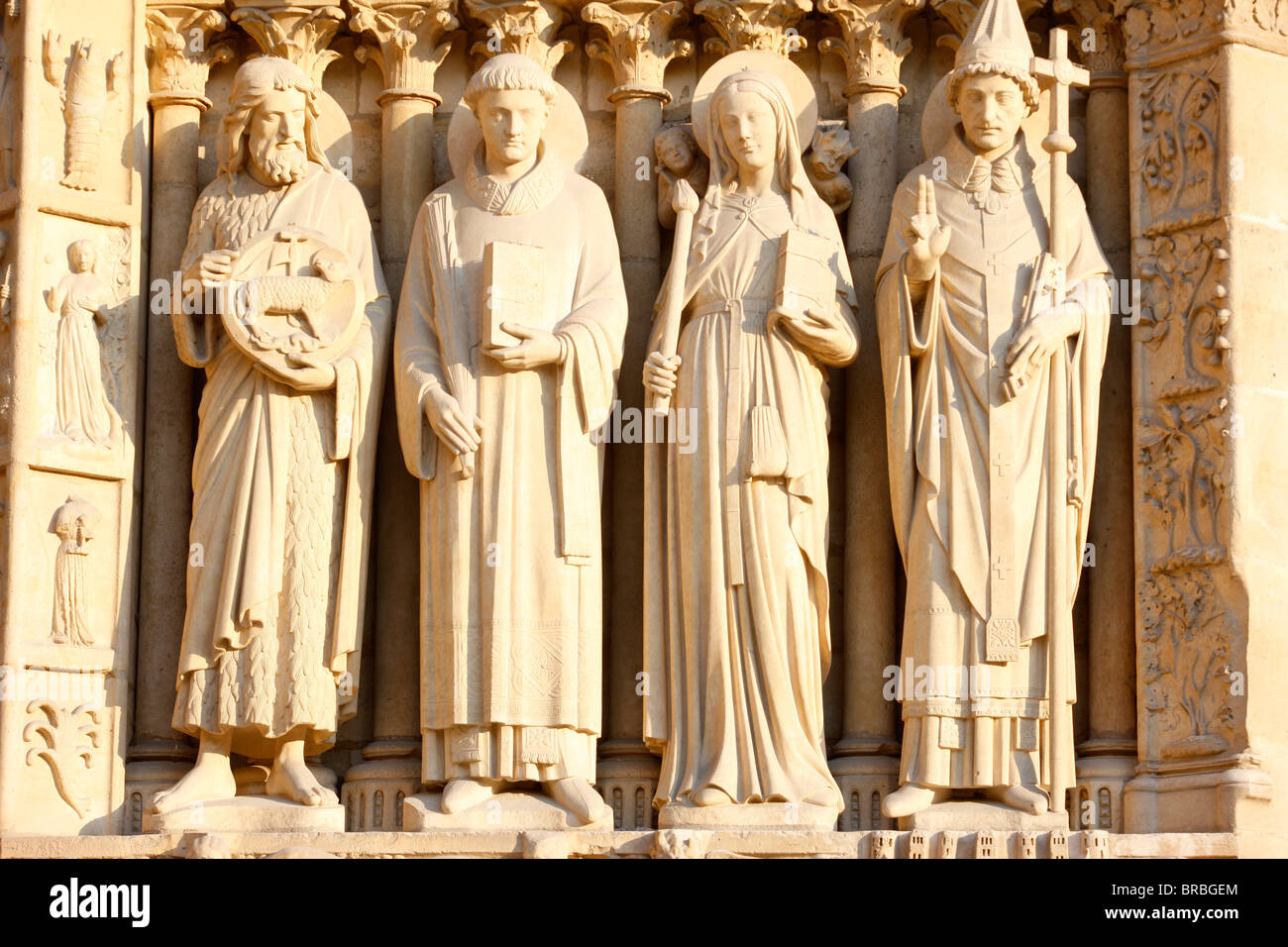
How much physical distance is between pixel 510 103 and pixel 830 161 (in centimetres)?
156

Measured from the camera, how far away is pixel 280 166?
14.0 metres

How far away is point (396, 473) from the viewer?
14.2 meters

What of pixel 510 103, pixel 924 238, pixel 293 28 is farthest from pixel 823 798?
pixel 293 28

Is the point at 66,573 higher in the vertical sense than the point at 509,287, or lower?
lower

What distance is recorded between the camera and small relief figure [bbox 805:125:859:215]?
46.6 feet

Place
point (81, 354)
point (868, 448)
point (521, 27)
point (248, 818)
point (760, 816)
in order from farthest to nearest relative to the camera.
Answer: point (521, 27) < point (868, 448) < point (81, 354) < point (248, 818) < point (760, 816)

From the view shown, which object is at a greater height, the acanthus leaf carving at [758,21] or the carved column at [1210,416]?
the acanthus leaf carving at [758,21]

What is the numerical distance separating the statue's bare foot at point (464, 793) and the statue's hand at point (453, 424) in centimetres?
147

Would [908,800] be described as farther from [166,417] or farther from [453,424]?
[166,417]

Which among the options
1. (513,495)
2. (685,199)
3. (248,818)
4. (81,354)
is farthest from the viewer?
(81,354)

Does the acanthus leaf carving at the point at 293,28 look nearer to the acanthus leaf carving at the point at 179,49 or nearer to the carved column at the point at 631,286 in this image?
the acanthus leaf carving at the point at 179,49

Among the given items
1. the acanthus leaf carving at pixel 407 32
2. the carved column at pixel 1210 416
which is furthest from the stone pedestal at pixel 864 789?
the acanthus leaf carving at pixel 407 32

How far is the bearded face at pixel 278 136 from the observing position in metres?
14.0

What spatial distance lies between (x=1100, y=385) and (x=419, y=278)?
3185mm
